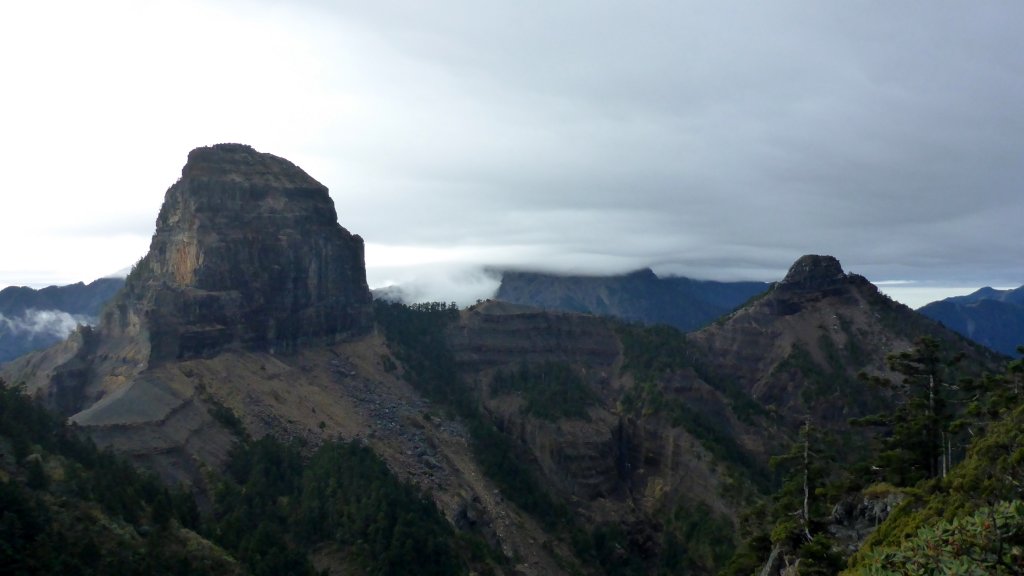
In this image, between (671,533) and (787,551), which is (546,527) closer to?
(671,533)

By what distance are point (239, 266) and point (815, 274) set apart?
119 m

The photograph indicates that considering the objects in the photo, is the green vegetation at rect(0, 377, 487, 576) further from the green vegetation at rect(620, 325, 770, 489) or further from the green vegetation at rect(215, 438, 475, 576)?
the green vegetation at rect(620, 325, 770, 489)

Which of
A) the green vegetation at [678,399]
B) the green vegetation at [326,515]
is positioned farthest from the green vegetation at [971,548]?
the green vegetation at [678,399]

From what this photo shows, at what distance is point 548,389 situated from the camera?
140m

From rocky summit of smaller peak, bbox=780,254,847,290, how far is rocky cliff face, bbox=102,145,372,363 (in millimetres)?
95859

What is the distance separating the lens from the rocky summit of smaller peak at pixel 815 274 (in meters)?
164

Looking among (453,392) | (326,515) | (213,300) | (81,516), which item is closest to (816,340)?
(453,392)

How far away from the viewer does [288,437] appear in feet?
349

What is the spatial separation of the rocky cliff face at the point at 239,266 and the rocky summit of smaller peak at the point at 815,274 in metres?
95.9

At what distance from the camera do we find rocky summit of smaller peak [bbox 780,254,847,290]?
164 meters

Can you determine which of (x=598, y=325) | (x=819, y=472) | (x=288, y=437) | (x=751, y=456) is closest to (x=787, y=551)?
(x=819, y=472)

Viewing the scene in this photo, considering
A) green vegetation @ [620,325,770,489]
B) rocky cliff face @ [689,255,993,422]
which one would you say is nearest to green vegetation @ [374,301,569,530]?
green vegetation @ [620,325,770,489]

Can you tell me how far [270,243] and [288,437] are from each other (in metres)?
37.9

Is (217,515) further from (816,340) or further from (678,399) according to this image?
(816,340)
